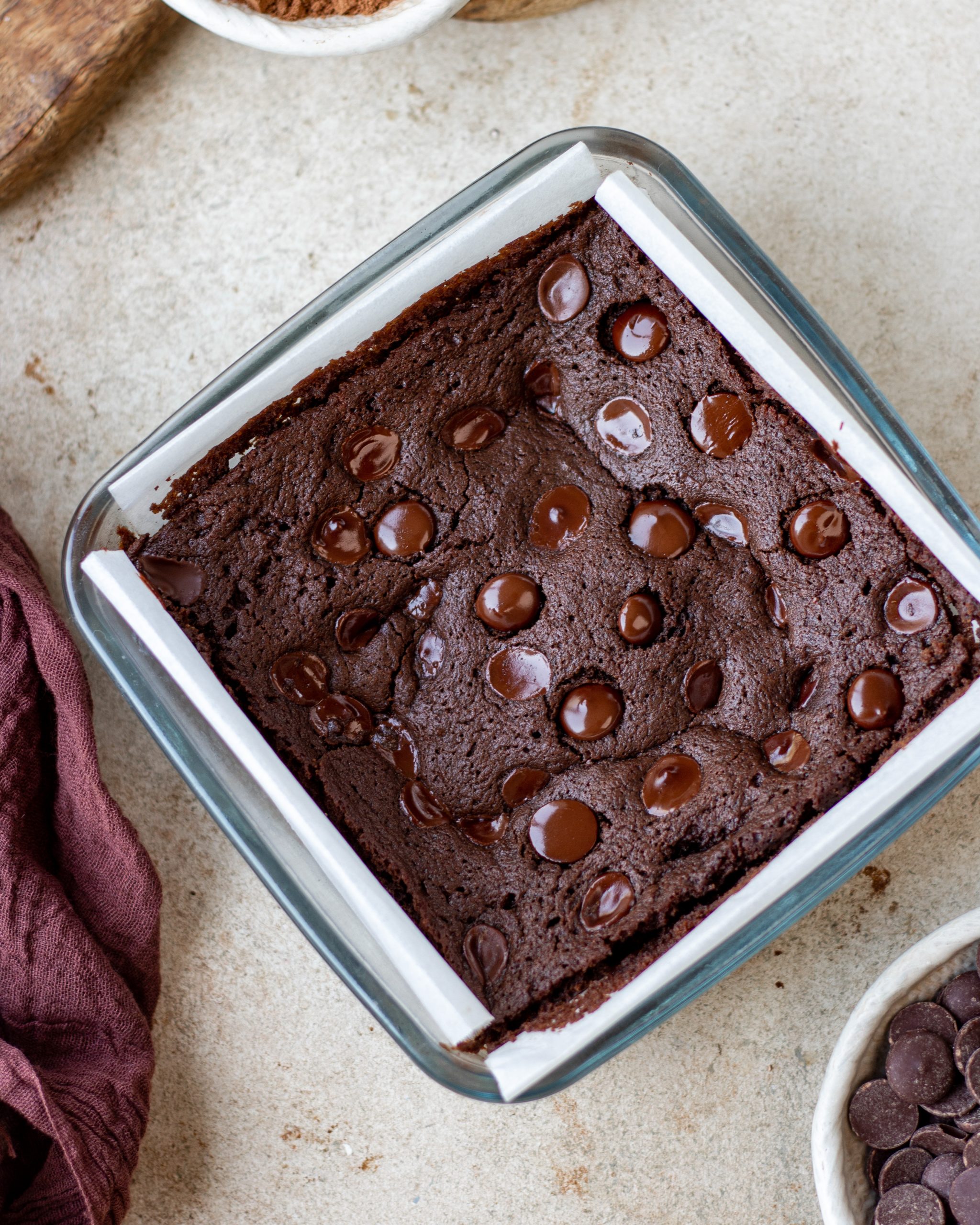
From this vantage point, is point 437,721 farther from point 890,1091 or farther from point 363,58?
point 363,58

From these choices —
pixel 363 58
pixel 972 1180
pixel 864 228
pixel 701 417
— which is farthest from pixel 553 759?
pixel 363 58

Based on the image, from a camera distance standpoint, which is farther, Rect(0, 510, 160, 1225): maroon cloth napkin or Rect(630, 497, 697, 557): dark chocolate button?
Rect(0, 510, 160, 1225): maroon cloth napkin

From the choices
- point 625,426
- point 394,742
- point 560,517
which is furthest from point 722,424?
point 394,742

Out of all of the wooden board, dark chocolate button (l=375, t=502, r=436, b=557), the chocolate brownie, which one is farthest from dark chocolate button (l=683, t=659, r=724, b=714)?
the wooden board

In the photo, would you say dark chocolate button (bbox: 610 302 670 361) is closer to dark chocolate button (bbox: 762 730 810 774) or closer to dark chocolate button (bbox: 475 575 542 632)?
dark chocolate button (bbox: 475 575 542 632)

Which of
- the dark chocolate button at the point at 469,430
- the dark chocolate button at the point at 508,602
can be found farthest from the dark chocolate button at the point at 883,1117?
the dark chocolate button at the point at 469,430

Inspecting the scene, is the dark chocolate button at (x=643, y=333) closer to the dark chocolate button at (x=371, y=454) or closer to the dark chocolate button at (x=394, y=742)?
the dark chocolate button at (x=371, y=454)
